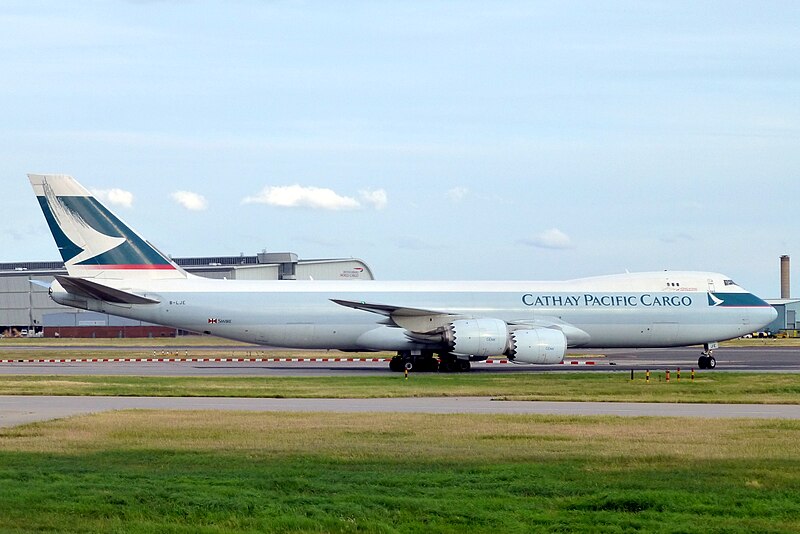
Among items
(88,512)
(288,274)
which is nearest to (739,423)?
(88,512)

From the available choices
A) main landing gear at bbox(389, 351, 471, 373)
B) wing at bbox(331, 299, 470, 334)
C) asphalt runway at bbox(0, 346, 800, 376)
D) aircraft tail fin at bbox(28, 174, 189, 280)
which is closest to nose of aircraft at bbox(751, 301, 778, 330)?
asphalt runway at bbox(0, 346, 800, 376)

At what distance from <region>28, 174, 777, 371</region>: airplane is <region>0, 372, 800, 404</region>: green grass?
4.27m

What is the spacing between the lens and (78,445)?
54.3 feet

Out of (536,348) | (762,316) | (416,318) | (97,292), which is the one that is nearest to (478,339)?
(536,348)

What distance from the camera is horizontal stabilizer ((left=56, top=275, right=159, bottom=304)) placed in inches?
1483

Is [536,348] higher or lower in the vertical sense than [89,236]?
lower

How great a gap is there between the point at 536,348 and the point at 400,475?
83.3 ft

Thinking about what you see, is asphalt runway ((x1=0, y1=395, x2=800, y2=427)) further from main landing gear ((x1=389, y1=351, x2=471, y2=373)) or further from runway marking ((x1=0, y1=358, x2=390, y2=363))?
runway marking ((x1=0, y1=358, x2=390, y2=363))

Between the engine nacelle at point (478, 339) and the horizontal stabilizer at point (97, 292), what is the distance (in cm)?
1167

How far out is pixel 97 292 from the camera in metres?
38.4

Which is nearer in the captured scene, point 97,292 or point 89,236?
point 97,292

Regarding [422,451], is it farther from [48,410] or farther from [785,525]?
[48,410]

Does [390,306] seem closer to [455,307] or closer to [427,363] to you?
[427,363]

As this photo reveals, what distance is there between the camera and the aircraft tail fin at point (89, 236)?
39.1 metres
